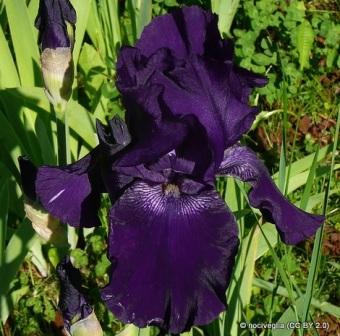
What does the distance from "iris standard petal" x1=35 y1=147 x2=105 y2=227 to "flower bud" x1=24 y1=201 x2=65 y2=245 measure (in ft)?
0.74

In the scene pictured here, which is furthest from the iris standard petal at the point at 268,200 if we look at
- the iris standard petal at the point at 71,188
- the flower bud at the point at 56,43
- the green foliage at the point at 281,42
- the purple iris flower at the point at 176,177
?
the green foliage at the point at 281,42

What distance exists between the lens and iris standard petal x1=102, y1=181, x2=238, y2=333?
3.14ft

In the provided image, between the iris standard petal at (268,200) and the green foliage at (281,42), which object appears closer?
the iris standard petal at (268,200)

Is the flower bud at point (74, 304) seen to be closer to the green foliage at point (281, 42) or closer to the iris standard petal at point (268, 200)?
the iris standard petal at point (268, 200)

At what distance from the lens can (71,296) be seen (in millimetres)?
1100

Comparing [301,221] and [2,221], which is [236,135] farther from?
[2,221]

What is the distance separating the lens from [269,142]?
218 cm

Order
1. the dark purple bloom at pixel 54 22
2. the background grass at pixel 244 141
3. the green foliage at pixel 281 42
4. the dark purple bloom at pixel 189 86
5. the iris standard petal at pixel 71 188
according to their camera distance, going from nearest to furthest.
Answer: the dark purple bloom at pixel 189 86 → the iris standard petal at pixel 71 188 → the dark purple bloom at pixel 54 22 → the background grass at pixel 244 141 → the green foliage at pixel 281 42

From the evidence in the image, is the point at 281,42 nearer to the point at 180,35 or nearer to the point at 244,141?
the point at 244,141

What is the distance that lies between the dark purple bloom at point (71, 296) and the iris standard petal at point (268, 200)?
1.03 ft

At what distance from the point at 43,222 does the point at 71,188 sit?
0.27 m

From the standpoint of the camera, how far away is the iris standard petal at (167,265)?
0.96 meters

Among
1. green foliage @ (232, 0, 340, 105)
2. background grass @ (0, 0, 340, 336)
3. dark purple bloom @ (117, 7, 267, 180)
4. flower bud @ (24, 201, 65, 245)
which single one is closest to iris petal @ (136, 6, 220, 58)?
dark purple bloom @ (117, 7, 267, 180)

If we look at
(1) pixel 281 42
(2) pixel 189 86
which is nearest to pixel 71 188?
(2) pixel 189 86
